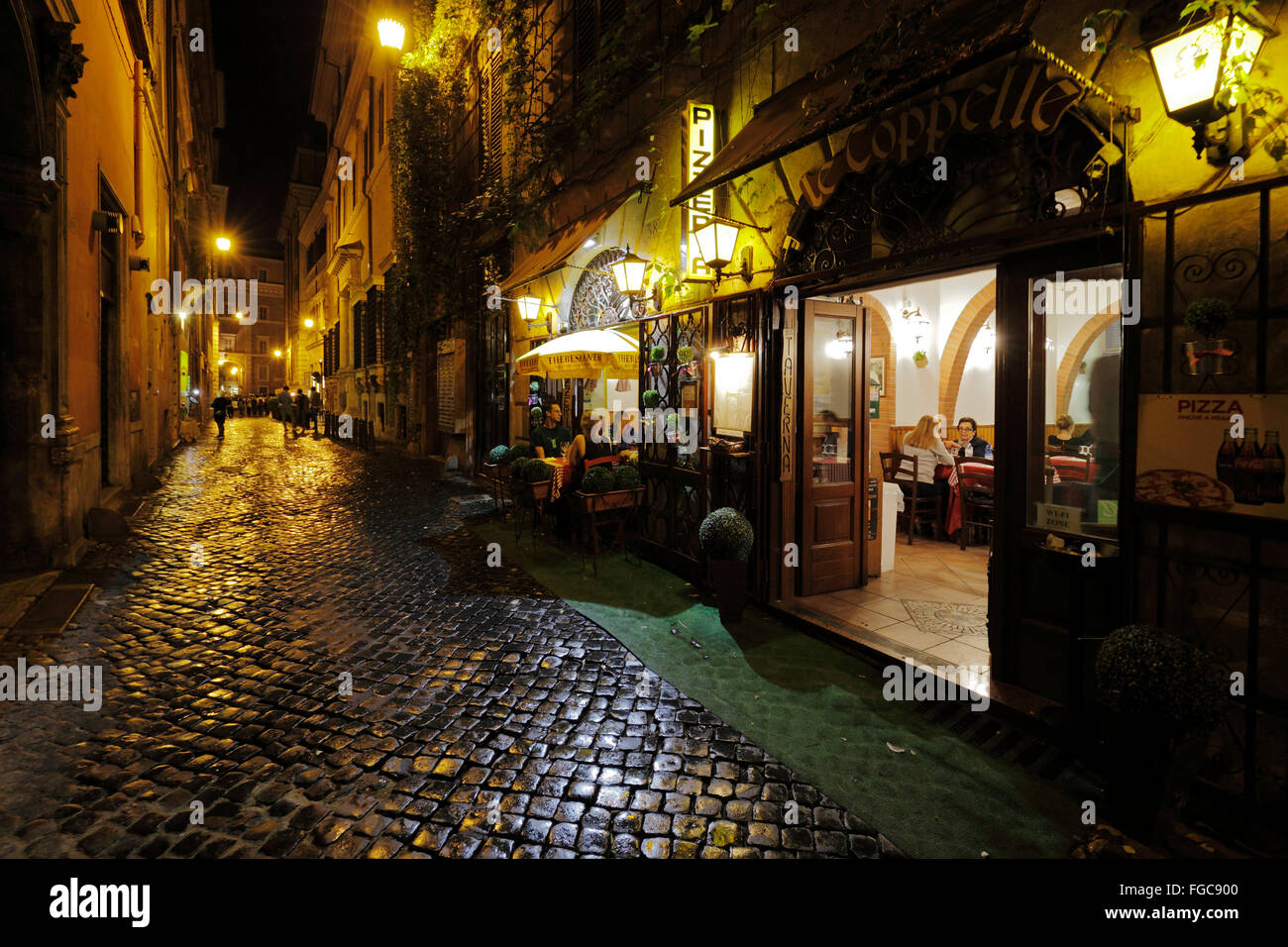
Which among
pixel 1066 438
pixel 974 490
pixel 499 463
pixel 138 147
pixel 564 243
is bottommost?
pixel 974 490

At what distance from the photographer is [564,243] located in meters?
9.76

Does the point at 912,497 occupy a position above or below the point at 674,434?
below

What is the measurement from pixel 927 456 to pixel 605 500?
5.02 meters

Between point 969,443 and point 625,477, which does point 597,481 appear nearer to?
point 625,477

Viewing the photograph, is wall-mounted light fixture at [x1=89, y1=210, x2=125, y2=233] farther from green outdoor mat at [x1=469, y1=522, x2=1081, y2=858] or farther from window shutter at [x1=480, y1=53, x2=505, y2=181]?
window shutter at [x1=480, y1=53, x2=505, y2=181]

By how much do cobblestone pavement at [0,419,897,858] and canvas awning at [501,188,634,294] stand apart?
15.5 ft

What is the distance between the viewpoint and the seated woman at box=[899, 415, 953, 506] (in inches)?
379

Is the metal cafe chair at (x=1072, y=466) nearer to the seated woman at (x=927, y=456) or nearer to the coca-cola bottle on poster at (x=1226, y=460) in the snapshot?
the coca-cola bottle on poster at (x=1226, y=460)

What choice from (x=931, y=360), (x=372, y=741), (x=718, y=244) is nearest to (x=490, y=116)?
(x=931, y=360)

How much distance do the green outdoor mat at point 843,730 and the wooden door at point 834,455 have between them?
38.5 inches
